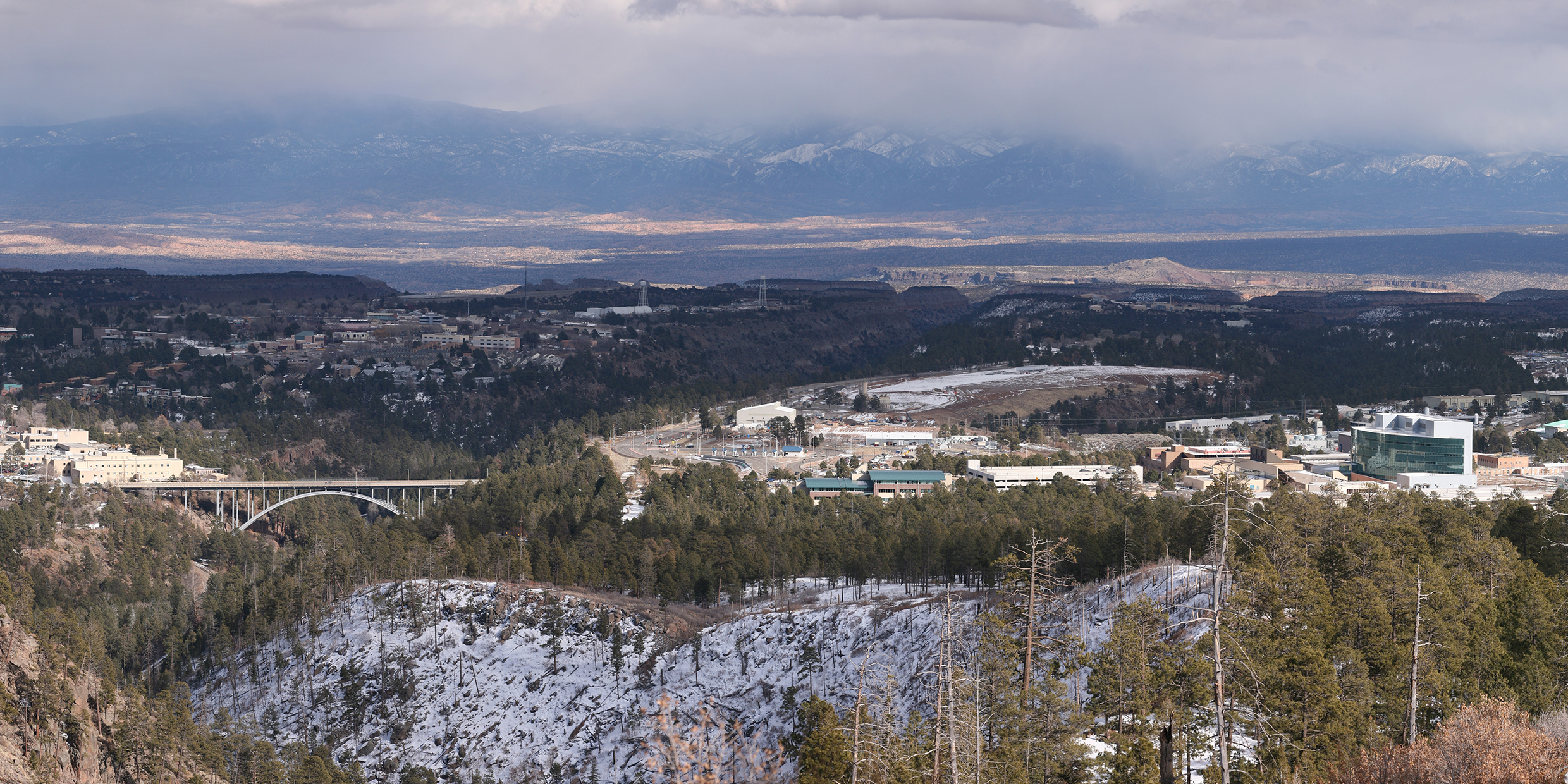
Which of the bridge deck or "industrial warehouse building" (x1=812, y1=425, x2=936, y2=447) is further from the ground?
"industrial warehouse building" (x1=812, y1=425, x2=936, y2=447)

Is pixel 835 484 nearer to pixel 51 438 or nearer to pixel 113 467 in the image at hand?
pixel 113 467

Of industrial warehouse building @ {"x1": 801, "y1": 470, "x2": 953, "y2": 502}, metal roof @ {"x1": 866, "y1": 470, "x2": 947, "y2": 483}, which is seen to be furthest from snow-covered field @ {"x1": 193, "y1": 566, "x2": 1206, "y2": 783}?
metal roof @ {"x1": 866, "y1": 470, "x2": 947, "y2": 483}

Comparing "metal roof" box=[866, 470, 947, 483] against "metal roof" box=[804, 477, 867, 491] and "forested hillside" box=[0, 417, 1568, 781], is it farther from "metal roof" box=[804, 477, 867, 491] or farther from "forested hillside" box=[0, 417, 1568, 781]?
"forested hillside" box=[0, 417, 1568, 781]

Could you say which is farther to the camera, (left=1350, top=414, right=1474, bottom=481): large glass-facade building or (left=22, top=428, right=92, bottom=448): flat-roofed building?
(left=22, top=428, right=92, bottom=448): flat-roofed building

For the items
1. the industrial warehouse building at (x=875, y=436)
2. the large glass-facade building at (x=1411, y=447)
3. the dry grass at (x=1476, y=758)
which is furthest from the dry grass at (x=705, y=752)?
the industrial warehouse building at (x=875, y=436)

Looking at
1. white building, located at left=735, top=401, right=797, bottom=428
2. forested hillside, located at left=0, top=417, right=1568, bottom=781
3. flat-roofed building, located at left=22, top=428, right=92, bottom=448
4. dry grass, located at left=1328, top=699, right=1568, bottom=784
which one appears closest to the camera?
dry grass, located at left=1328, top=699, right=1568, bottom=784

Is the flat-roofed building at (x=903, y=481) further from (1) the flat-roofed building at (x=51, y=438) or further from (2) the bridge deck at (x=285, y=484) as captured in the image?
(1) the flat-roofed building at (x=51, y=438)

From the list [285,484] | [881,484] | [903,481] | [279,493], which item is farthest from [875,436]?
[279,493]

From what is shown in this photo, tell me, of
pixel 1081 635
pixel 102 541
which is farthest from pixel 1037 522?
pixel 102 541
